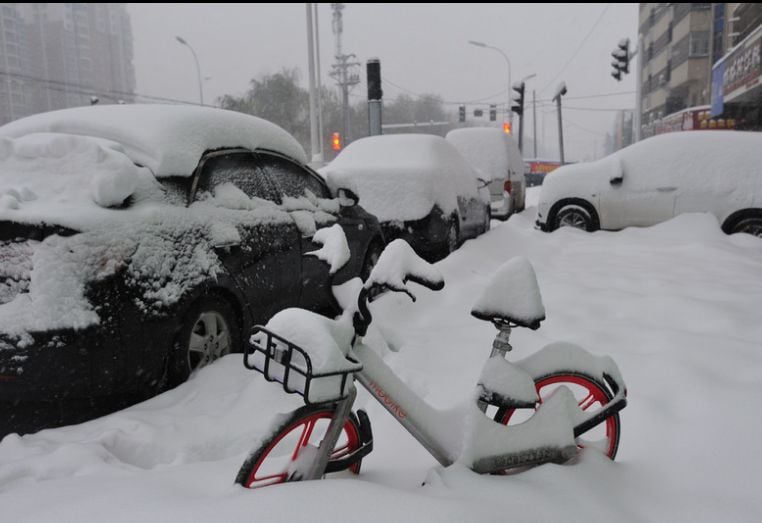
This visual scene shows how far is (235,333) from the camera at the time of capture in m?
3.34

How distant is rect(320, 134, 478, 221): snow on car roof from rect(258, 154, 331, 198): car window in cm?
87

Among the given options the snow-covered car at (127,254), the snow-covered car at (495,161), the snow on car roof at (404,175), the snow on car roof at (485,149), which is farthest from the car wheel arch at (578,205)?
the snow-covered car at (127,254)

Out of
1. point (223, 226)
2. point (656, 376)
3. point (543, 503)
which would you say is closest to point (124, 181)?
point (223, 226)

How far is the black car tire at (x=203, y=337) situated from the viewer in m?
2.89

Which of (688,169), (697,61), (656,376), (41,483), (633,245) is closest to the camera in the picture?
(41,483)

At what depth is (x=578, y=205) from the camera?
27.5 ft

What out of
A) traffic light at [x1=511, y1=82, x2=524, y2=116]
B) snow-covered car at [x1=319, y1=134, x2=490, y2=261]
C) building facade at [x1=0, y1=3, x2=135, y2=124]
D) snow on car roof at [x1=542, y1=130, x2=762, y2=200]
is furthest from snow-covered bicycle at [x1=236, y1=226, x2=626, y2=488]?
building facade at [x1=0, y1=3, x2=135, y2=124]

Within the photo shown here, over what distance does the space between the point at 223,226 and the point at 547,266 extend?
3.98 m

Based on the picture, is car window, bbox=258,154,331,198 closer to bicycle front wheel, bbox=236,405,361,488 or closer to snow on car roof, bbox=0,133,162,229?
snow on car roof, bbox=0,133,162,229

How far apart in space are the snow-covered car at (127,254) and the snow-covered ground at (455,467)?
0.70 feet

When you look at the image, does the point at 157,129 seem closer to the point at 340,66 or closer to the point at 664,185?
the point at 664,185

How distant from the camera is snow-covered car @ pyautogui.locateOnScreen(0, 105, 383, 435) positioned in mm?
2402

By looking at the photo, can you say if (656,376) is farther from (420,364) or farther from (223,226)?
(223,226)

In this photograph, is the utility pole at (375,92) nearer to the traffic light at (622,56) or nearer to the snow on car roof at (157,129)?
the traffic light at (622,56)
